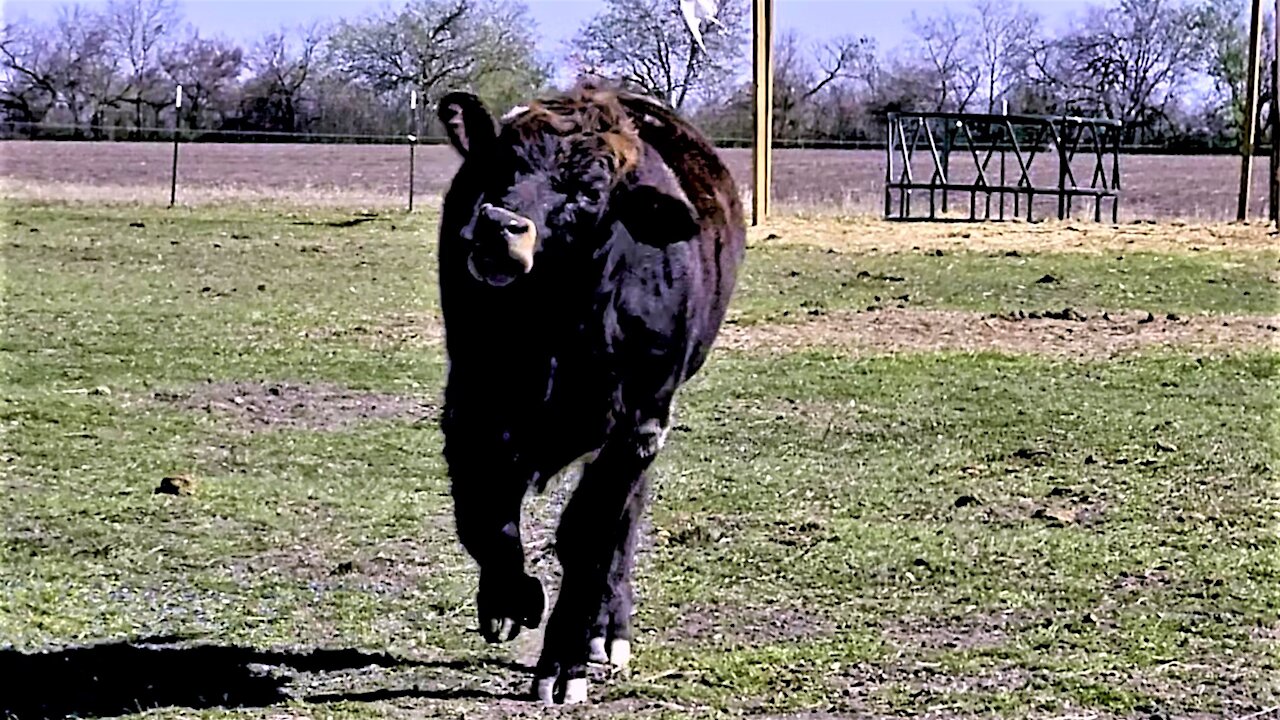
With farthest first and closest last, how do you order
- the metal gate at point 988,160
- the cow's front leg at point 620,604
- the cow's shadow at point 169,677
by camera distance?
the metal gate at point 988,160 → the cow's front leg at point 620,604 → the cow's shadow at point 169,677

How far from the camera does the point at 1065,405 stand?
1027cm

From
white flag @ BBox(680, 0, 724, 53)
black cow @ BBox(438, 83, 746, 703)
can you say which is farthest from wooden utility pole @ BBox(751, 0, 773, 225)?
black cow @ BBox(438, 83, 746, 703)

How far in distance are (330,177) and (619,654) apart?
94.9 feet

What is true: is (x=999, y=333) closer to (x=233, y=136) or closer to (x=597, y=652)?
(x=597, y=652)

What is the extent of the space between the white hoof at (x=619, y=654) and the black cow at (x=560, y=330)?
0.07m

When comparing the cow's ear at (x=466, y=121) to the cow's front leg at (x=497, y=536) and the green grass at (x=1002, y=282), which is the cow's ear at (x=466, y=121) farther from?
the green grass at (x=1002, y=282)

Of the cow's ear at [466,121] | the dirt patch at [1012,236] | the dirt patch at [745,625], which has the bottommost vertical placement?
the dirt patch at [745,625]

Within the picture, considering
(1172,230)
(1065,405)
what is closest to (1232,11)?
(1172,230)

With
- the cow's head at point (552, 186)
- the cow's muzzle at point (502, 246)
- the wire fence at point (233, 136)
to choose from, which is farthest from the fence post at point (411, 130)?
the cow's muzzle at point (502, 246)

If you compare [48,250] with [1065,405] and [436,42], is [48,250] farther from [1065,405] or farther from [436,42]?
[1065,405]

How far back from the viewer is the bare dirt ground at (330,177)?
29334 mm

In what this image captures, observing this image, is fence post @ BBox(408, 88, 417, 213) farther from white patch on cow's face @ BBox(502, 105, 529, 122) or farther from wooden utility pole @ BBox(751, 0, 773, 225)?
white patch on cow's face @ BBox(502, 105, 529, 122)

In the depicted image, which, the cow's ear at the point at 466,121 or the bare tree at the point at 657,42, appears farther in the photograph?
the bare tree at the point at 657,42

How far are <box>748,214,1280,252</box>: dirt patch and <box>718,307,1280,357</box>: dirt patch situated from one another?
20.0ft
